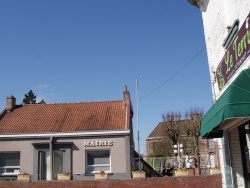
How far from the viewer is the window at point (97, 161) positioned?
25.0m

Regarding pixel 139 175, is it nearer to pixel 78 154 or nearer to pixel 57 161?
pixel 78 154

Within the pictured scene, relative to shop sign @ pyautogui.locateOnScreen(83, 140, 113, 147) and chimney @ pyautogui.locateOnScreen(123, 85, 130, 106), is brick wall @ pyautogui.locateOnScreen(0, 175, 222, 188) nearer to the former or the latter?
shop sign @ pyautogui.locateOnScreen(83, 140, 113, 147)

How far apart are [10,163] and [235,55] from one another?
21.1 metres

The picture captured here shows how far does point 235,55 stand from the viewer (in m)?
7.92

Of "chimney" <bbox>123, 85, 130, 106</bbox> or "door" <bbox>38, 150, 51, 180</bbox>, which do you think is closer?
"door" <bbox>38, 150, 51, 180</bbox>

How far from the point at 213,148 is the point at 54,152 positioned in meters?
38.3

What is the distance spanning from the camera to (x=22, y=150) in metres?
25.4

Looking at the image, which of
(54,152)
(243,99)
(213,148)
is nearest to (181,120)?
(213,148)

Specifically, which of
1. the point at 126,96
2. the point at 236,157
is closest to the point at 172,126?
the point at 126,96

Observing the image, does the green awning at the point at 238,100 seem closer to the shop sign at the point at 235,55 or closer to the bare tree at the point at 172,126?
Result: the shop sign at the point at 235,55

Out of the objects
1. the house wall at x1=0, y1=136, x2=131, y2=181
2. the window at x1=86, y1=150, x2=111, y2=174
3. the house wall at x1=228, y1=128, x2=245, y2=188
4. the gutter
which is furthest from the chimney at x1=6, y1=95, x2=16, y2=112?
the house wall at x1=228, y1=128, x2=245, y2=188

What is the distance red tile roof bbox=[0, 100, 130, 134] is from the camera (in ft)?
85.6

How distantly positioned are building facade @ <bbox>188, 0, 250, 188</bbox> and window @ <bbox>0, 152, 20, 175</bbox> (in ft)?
61.0

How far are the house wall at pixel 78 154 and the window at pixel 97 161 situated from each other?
366 millimetres
